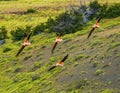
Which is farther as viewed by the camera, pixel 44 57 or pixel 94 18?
pixel 94 18

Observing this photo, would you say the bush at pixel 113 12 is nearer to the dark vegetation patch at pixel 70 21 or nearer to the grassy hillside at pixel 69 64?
the dark vegetation patch at pixel 70 21

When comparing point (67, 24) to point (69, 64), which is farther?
point (67, 24)

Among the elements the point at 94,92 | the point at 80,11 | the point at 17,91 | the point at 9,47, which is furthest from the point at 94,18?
the point at 94,92

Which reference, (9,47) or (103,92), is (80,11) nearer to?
(9,47)

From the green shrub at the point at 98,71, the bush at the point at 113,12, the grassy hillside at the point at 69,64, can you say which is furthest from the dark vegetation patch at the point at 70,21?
the green shrub at the point at 98,71

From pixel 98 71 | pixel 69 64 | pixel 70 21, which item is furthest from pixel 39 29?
pixel 98 71

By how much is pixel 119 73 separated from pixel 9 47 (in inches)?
954

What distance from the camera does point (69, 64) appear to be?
3831 centimetres

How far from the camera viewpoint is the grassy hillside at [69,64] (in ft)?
105

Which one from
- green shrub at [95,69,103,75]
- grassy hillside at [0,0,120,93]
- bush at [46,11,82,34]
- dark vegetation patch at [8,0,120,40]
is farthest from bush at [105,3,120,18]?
green shrub at [95,69,103,75]

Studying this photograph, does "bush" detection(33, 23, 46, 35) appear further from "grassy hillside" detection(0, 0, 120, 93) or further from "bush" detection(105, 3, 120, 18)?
"bush" detection(105, 3, 120, 18)

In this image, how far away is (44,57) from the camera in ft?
147

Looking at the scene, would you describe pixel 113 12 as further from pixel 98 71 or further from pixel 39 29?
pixel 98 71

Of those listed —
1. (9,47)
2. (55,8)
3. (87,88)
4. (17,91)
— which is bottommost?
(55,8)
